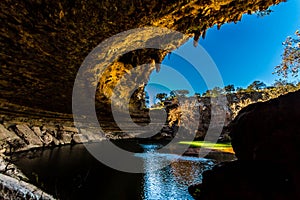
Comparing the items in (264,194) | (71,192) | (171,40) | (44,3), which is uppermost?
(171,40)

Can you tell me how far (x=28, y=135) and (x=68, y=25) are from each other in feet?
109

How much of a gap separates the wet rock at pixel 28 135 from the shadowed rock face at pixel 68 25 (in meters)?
26.7

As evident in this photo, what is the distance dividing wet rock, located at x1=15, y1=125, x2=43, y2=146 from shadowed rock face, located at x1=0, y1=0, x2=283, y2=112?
26686 millimetres

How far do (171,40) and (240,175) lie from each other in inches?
251

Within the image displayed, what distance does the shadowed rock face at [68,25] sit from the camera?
14.4ft

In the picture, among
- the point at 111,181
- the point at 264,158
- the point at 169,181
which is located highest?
the point at 264,158

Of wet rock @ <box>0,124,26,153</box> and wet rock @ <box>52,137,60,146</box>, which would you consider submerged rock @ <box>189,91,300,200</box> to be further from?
wet rock @ <box>52,137,60,146</box>

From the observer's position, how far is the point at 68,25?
4.97 metres

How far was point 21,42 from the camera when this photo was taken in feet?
17.4

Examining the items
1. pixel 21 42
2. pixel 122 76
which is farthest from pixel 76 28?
pixel 122 76

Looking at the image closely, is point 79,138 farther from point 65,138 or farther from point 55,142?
point 55,142

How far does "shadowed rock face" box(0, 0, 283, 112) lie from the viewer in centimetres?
438

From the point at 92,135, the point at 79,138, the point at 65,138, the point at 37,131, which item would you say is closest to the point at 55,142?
the point at 65,138

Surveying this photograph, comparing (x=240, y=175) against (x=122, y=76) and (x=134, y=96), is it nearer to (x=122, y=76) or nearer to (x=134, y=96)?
(x=122, y=76)
